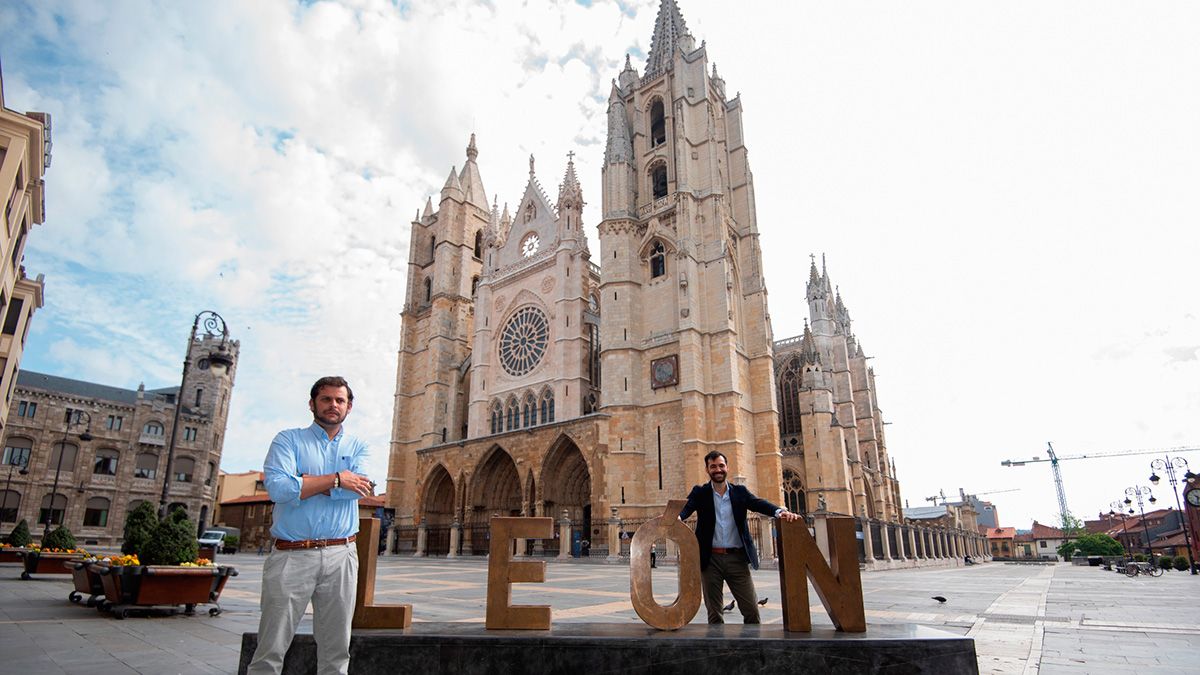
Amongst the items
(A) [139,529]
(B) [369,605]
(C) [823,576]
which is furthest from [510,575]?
(A) [139,529]

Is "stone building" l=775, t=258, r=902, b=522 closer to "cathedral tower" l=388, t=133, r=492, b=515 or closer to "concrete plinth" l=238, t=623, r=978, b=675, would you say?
"cathedral tower" l=388, t=133, r=492, b=515

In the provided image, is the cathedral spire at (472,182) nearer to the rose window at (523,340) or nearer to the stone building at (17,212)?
the rose window at (523,340)

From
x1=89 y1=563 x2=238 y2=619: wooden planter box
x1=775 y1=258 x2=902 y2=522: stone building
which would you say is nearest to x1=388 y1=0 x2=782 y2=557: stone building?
x1=775 y1=258 x2=902 y2=522: stone building

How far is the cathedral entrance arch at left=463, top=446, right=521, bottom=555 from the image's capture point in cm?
3016

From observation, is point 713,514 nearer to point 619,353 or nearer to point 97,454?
point 619,353

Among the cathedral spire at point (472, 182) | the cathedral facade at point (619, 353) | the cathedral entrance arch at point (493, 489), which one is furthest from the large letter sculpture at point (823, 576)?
the cathedral spire at point (472, 182)

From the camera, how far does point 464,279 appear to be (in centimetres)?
3891

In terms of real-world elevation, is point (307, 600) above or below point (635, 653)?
above

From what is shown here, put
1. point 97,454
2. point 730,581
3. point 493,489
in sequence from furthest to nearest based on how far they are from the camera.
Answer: point 97,454 < point 493,489 < point 730,581

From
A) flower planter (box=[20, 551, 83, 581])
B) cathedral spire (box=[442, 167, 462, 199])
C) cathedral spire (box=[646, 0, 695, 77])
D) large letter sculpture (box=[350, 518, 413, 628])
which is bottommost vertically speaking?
flower planter (box=[20, 551, 83, 581])

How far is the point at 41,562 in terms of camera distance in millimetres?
12016

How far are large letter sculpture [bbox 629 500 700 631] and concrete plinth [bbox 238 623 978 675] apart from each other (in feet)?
1.03

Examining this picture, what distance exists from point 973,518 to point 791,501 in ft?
123

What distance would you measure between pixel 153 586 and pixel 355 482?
6042mm
